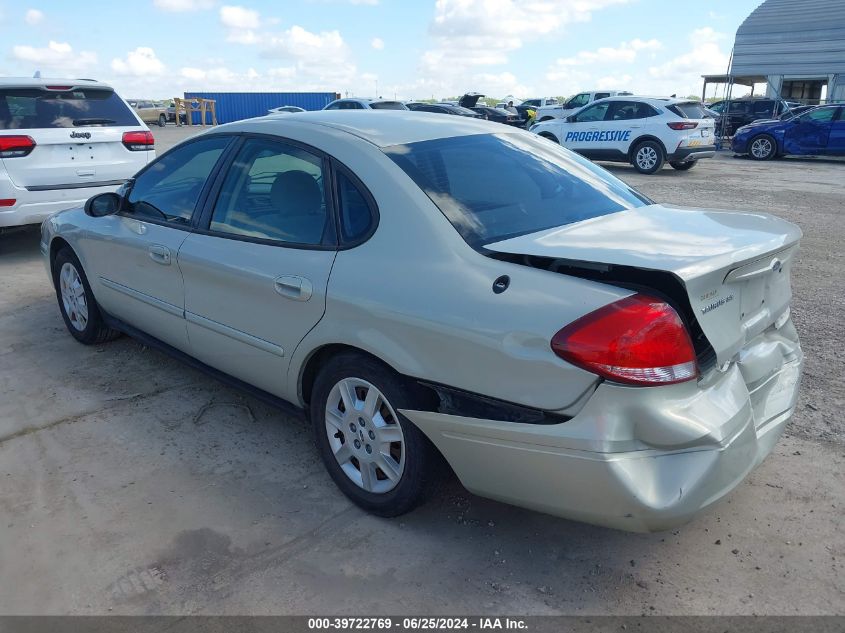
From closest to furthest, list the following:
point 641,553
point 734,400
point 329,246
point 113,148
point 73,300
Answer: point 734,400 < point 641,553 < point 329,246 < point 73,300 < point 113,148

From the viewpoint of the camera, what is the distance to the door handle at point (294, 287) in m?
2.89

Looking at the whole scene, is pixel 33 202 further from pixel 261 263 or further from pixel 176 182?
pixel 261 263

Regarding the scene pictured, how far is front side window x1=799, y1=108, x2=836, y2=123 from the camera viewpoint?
59.1 ft

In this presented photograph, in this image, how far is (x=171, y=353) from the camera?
3.95 meters

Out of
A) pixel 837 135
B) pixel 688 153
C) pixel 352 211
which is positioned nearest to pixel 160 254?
pixel 352 211

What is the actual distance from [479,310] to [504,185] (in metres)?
0.86

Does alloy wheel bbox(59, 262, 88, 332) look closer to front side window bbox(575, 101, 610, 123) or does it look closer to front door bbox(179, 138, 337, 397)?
front door bbox(179, 138, 337, 397)

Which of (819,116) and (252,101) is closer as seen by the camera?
(819,116)

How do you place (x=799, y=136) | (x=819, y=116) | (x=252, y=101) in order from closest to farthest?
(x=819, y=116), (x=799, y=136), (x=252, y=101)

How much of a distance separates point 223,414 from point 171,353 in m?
0.46

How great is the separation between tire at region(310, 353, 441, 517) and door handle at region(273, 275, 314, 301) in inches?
11.6

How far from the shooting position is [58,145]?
265 inches

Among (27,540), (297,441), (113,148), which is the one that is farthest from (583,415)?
(113,148)

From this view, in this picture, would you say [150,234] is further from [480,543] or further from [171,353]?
[480,543]
